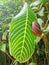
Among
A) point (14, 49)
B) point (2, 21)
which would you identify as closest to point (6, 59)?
point (2, 21)

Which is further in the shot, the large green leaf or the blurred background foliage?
the blurred background foliage

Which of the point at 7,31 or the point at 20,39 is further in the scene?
the point at 7,31

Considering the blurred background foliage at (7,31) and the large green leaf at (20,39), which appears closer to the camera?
the large green leaf at (20,39)

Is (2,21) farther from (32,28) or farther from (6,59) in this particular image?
(32,28)

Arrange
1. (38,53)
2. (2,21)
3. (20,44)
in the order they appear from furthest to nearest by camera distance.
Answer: (2,21) → (38,53) → (20,44)

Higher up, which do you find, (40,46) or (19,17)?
(19,17)

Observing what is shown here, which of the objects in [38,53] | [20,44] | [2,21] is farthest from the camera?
[2,21]

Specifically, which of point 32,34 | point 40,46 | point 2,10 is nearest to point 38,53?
point 40,46

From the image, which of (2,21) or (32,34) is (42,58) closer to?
(2,21)

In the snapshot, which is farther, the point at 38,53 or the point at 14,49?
the point at 38,53

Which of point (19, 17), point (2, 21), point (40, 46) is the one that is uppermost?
point (19, 17)
